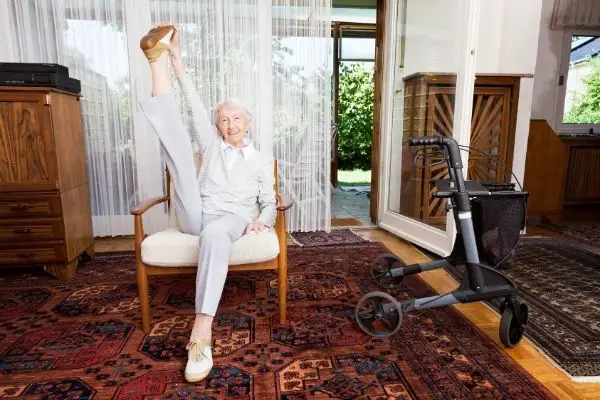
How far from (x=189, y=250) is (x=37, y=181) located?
1250mm

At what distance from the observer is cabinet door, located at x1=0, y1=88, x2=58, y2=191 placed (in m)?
2.18

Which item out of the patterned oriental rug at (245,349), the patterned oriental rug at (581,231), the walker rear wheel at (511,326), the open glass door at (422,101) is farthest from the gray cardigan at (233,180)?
the patterned oriental rug at (581,231)

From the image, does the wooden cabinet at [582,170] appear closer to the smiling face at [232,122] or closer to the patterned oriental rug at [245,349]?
the patterned oriental rug at [245,349]

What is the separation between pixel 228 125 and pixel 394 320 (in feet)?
3.88

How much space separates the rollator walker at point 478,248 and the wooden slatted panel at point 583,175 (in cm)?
349

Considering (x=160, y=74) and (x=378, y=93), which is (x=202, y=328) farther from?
(x=378, y=93)

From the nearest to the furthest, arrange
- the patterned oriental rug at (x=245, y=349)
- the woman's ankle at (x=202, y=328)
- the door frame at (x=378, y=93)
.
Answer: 1. the patterned oriental rug at (x=245, y=349)
2. the woman's ankle at (x=202, y=328)
3. the door frame at (x=378, y=93)

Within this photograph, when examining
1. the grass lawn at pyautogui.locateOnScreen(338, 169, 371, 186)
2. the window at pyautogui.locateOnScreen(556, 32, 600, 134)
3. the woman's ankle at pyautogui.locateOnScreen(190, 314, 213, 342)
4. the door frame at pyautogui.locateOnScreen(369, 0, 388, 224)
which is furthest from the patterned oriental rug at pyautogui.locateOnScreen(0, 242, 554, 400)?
the grass lawn at pyautogui.locateOnScreen(338, 169, 371, 186)

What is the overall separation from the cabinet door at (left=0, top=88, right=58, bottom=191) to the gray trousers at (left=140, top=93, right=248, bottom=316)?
105cm

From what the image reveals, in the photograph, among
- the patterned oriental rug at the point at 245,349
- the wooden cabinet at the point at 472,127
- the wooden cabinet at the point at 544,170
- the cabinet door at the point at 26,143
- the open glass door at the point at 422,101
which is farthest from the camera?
the wooden cabinet at the point at 544,170

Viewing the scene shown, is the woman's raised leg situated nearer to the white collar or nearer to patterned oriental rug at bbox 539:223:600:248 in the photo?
the white collar

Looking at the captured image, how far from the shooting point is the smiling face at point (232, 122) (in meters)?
1.89

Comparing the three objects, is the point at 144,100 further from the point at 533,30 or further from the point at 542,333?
the point at 533,30

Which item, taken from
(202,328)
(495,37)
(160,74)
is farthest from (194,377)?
(495,37)
